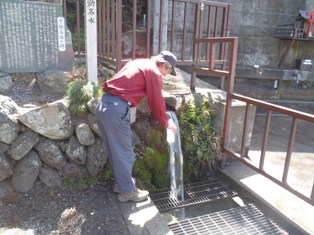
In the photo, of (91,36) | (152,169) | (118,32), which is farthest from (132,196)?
(91,36)

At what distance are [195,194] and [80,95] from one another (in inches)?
82.7

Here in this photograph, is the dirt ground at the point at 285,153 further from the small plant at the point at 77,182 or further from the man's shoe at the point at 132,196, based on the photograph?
the small plant at the point at 77,182

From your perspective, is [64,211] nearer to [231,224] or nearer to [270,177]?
[231,224]

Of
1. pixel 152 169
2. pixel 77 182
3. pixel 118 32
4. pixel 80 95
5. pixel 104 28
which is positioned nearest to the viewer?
pixel 77 182

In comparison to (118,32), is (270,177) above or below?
below

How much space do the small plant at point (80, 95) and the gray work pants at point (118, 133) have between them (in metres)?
0.66

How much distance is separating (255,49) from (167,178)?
6851mm

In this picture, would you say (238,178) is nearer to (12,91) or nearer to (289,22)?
(12,91)

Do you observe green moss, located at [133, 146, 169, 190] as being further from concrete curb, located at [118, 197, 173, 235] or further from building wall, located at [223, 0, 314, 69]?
building wall, located at [223, 0, 314, 69]

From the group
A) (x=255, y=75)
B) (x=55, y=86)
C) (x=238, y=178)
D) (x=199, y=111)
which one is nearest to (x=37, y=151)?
(x=55, y=86)

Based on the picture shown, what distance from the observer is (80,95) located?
353cm

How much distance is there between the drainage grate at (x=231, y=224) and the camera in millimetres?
3090

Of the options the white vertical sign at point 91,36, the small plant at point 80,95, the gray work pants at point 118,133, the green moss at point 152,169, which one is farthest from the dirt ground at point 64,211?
the white vertical sign at point 91,36

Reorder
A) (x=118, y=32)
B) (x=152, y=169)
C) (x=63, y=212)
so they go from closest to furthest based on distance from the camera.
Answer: (x=63, y=212) → (x=118, y=32) → (x=152, y=169)
